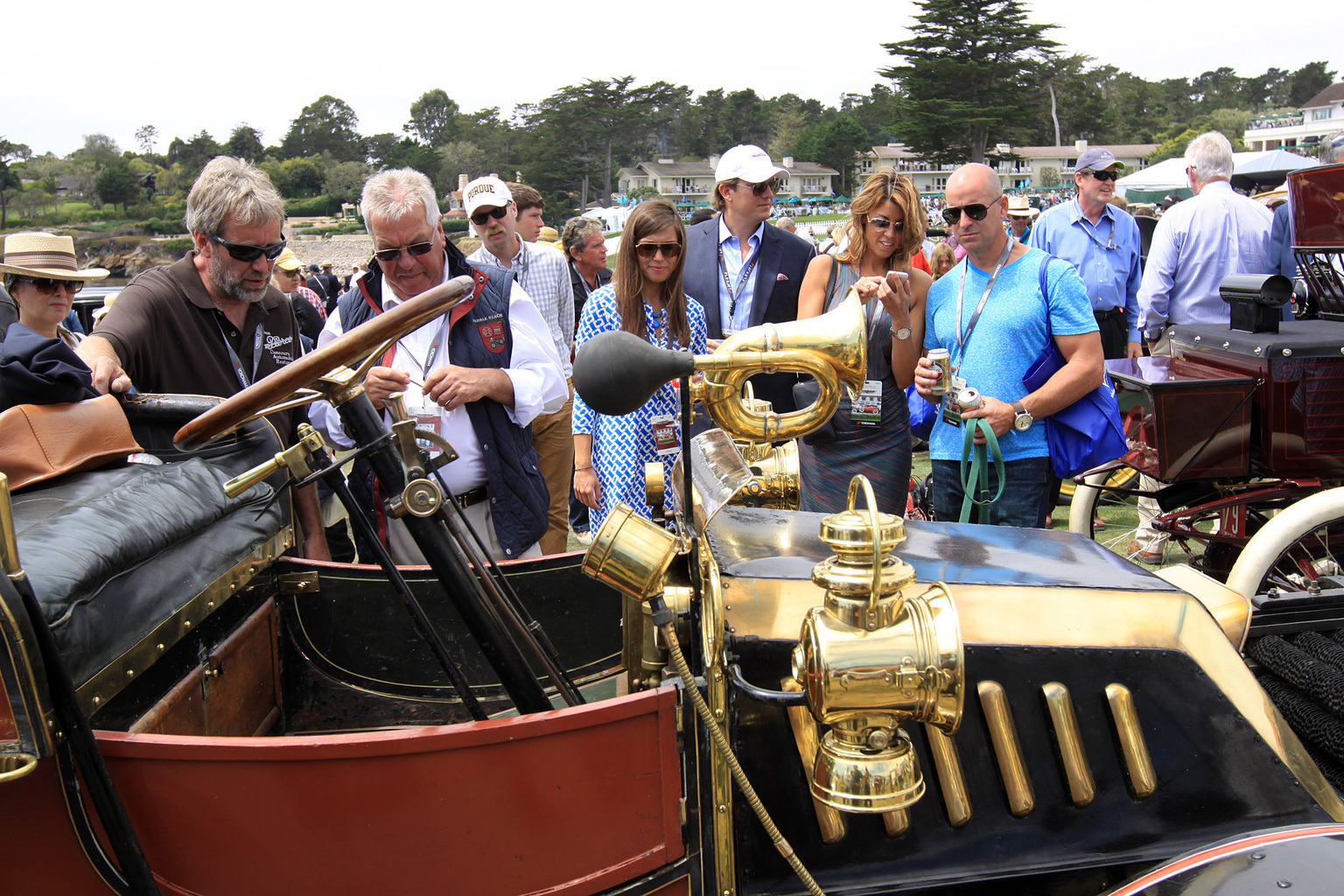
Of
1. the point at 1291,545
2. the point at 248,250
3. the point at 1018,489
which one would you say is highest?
the point at 248,250

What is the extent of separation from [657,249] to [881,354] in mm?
919

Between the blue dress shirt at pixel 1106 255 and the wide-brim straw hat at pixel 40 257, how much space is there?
5.22 meters

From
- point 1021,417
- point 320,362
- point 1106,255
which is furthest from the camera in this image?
point 1106,255

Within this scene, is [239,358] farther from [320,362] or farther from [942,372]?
[942,372]

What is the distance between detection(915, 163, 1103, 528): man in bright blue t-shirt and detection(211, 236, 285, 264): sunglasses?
2.09 meters

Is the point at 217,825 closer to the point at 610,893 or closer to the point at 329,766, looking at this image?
the point at 329,766

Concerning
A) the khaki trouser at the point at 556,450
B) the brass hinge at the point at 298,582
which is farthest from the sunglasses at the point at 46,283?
the brass hinge at the point at 298,582

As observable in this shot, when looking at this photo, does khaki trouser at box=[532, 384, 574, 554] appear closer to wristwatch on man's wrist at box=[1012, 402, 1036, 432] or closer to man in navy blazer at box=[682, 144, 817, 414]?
man in navy blazer at box=[682, 144, 817, 414]

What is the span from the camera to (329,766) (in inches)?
48.0

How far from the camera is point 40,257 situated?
12.9ft

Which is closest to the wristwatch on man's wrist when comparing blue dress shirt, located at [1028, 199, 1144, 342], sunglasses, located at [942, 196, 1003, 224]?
sunglasses, located at [942, 196, 1003, 224]

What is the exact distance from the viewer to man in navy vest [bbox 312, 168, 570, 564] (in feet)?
8.47

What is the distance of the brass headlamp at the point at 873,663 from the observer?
1097mm

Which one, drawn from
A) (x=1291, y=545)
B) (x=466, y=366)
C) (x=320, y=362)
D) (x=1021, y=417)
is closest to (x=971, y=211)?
(x=1021, y=417)
